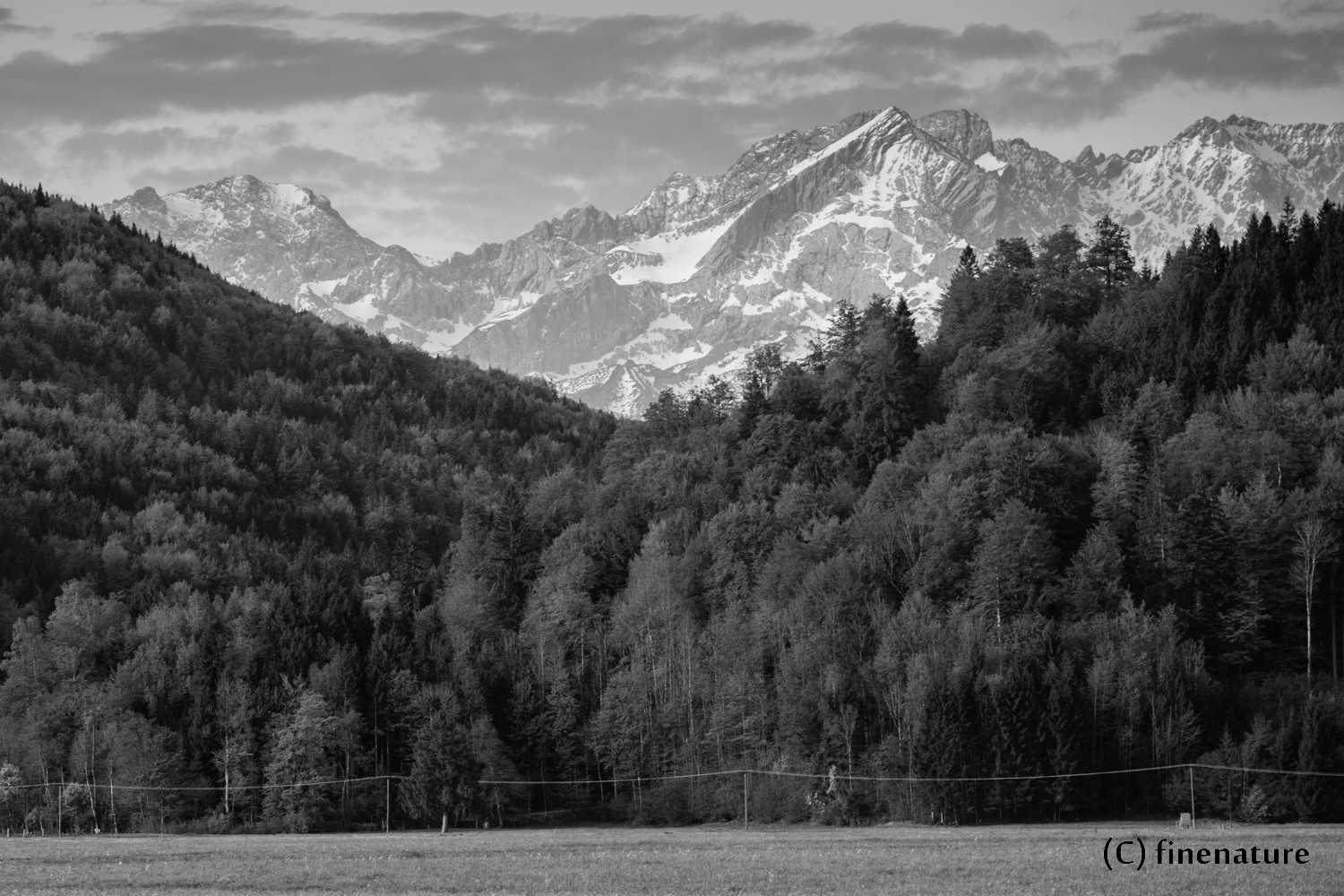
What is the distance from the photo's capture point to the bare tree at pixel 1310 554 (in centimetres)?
11781

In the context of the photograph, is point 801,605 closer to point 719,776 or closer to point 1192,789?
point 719,776

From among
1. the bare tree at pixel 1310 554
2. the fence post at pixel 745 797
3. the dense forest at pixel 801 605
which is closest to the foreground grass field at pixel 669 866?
the fence post at pixel 745 797

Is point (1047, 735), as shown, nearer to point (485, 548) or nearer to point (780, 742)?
point (780, 742)

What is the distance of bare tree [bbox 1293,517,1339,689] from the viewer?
118 m

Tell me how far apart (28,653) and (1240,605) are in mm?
90634

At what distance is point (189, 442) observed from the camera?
192500 millimetres

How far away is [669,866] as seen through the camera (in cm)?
5606

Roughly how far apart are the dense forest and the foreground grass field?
107 ft

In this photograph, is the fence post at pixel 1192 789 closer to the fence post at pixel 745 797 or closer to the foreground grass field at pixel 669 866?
the foreground grass field at pixel 669 866

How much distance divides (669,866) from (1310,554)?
77.9 m

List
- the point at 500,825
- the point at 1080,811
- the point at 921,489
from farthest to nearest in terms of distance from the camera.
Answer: the point at 921,489 → the point at 500,825 → the point at 1080,811

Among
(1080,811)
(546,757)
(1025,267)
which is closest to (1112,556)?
(1080,811)

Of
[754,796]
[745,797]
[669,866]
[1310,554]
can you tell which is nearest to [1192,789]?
[1310,554]

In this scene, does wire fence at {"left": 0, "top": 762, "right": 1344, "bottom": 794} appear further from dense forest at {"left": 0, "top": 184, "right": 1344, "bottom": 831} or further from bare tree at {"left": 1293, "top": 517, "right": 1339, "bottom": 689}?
bare tree at {"left": 1293, "top": 517, "right": 1339, "bottom": 689}
